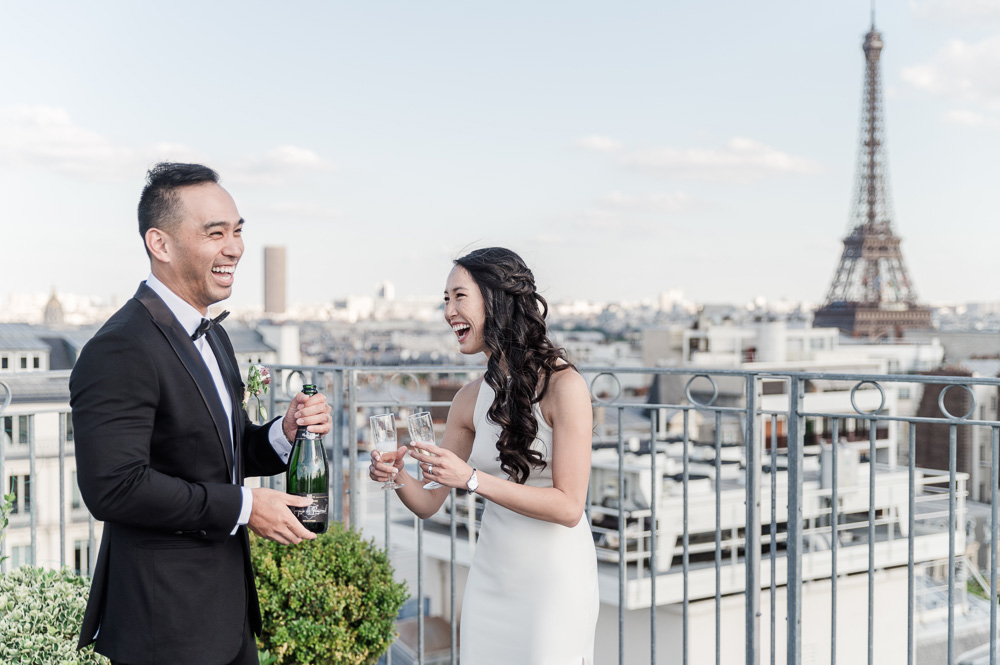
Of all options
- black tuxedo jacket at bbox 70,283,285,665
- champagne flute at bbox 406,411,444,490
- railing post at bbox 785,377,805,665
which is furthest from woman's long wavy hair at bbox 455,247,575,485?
railing post at bbox 785,377,805,665

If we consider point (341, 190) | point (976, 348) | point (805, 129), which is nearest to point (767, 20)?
point (805, 129)

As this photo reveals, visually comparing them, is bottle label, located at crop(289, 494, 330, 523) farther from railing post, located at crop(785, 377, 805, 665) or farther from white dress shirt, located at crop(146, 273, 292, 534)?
railing post, located at crop(785, 377, 805, 665)

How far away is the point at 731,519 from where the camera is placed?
20.5m

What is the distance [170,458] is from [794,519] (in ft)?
9.07

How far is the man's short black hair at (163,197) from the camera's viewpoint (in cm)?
201

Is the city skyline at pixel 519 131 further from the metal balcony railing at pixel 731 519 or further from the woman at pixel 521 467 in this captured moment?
the woman at pixel 521 467

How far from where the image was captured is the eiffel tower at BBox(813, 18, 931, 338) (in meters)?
60.2

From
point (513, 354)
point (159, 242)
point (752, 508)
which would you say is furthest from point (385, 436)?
point (752, 508)

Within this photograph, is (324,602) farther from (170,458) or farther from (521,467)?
(170,458)

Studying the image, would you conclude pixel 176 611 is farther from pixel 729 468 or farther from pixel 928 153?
pixel 928 153

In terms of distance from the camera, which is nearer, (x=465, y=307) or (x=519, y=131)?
(x=465, y=307)

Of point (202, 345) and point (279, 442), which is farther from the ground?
point (202, 345)

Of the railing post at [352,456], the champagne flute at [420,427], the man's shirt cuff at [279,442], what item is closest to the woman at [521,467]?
the champagne flute at [420,427]

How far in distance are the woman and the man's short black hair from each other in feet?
2.61
